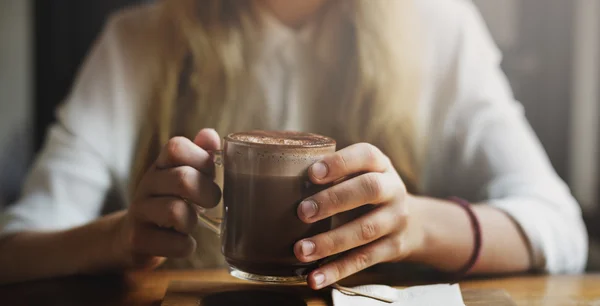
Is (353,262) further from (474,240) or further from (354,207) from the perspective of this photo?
(474,240)

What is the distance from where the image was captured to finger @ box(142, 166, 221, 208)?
0.69 m

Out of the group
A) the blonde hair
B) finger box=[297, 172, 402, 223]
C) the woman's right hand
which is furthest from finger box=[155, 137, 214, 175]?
the blonde hair

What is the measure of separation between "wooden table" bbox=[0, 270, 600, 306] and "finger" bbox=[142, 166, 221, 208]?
12 centimetres

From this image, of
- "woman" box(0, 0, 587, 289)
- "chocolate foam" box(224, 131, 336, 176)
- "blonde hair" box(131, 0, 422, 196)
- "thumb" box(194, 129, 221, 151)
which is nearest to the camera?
"chocolate foam" box(224, 131, 336, 176)

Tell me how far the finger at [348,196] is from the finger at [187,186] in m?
0.12

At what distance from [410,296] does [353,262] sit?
72mm

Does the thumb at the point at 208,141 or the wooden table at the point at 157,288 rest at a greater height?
the thumb at the point at 208,141

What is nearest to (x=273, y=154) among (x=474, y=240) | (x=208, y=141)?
(x=208, y=141)

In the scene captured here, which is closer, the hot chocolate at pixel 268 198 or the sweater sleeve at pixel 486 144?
the hot chocolate at pixel 268 198

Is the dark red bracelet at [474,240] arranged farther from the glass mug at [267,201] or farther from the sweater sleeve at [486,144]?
the glass mug at [267,201]

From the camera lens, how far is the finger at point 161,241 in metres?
0.75

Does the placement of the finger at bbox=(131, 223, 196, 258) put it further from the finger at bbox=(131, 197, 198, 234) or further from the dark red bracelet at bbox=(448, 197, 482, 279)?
the dark red bracelet at bbox=(448, 197, 482, 279)

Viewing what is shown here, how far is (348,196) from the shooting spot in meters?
0.65

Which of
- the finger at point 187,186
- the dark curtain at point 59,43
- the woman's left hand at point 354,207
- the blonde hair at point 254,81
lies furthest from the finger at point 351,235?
the dark curtain at point 59,43
